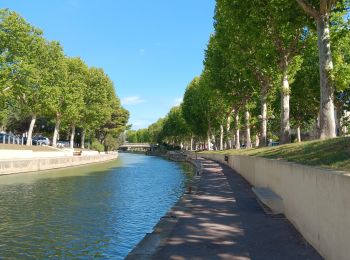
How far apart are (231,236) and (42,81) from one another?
5227 cm

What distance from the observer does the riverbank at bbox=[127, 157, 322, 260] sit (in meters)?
8.43

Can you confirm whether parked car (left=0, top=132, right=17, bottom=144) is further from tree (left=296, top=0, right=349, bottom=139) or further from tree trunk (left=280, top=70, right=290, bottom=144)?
tree (left=296, top=0, right=349, bottom=139)

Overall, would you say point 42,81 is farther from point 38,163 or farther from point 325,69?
point 325,69

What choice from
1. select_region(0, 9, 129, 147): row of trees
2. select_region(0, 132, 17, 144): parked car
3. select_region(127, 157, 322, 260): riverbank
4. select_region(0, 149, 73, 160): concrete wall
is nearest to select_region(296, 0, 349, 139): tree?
select_region(127, 157, 322, 260): riverbank

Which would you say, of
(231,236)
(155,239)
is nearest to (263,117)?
(231,236)

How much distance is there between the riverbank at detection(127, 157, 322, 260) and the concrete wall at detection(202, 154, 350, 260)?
1.11ft

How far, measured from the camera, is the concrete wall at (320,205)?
264 inches

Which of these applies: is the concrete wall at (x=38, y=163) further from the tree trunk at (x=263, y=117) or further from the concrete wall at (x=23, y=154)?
the tree trunk at (x=263, y=117)

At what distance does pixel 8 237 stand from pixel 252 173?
14.2 meters

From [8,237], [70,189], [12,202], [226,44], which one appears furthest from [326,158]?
[226,44]

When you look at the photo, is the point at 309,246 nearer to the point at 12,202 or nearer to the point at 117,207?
the point at 117,207

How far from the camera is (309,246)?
901 centimetres

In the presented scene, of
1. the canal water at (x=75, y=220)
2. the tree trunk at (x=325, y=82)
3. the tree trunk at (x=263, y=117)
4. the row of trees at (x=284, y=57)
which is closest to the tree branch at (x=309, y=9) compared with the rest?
Result: the row of trees at (x=284, y=57)

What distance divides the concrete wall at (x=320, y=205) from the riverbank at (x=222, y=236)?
340 millimetres
